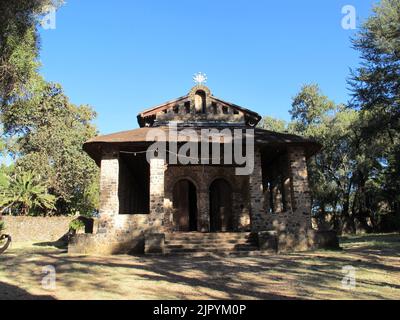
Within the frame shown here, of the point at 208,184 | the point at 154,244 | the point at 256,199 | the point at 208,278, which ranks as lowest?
the point at 208,278

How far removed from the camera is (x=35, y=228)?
82.5ft

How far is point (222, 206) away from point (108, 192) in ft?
21.0

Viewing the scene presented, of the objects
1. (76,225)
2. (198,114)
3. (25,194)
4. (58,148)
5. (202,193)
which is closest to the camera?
(202,193)

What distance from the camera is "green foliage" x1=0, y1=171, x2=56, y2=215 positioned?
91.9 feet

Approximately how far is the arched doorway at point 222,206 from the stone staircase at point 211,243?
13.6 ft

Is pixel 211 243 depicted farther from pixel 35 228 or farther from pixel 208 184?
→ pixel 35 228

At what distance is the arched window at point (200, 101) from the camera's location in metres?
20.2

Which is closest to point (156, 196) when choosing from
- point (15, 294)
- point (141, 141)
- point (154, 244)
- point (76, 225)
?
point (154, 244)

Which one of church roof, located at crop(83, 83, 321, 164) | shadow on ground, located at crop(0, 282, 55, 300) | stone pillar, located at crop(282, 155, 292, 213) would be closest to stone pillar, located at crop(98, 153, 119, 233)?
church roof, located at crop(83, 83, 321, 164)

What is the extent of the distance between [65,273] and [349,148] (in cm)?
2780

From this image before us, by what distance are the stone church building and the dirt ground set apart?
2.11 metres

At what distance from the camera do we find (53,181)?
31.2 meters

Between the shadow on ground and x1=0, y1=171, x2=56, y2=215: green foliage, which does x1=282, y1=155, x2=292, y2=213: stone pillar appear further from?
x1=0, y1=171, x2=56, y2=215: green foliage
